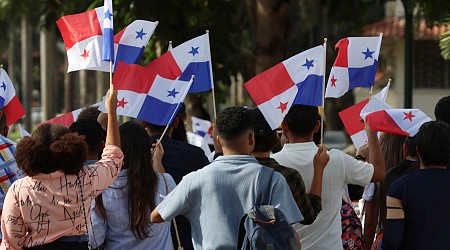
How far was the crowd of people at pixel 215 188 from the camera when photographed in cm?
525

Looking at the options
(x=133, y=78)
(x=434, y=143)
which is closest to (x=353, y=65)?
(x=133, y=78)

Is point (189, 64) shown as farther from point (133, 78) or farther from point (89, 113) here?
point (89, 113)

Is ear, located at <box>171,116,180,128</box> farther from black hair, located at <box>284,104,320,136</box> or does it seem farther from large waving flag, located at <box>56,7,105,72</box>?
black hair, located at <box>284,104,320,136</box>

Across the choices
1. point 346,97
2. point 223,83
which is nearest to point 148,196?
point 223,83

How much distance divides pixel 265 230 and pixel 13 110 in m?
3.57

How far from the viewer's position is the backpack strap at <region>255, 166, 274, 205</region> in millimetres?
5176

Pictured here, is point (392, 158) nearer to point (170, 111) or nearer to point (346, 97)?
point (170, 111)

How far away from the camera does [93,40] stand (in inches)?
298

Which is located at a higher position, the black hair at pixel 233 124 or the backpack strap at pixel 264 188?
the black hair at pixel 233 124

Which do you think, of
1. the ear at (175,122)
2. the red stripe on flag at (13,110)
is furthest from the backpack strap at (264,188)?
the red stripe on flag at (13,110)

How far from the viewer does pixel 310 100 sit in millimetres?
7004

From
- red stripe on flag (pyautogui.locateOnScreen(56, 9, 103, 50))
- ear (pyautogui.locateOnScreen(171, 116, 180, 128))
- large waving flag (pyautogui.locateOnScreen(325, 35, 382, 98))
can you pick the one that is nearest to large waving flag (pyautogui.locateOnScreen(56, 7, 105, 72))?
red stripe on flag (pyautogui.locateOnScreen(56, 9, 103, 50))

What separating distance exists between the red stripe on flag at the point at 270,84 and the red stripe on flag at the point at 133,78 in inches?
36.2

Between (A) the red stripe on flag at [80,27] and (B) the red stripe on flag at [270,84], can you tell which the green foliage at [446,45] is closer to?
(B) the red stripe on flag at [270,84]
